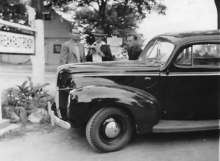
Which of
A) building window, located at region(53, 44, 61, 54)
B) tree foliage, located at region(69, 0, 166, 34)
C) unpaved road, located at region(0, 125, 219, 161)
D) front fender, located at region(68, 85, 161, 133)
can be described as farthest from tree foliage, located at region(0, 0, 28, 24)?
front fender, located at region(68, 85, 161, 133)

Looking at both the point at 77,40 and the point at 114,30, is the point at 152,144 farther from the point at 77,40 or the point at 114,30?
the point at 114,30

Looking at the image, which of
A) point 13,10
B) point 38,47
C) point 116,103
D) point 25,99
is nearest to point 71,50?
point 38,47

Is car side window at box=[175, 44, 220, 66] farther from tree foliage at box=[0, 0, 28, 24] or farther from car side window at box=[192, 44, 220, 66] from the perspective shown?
tree foliage at box=[0, 0, 28, 24]

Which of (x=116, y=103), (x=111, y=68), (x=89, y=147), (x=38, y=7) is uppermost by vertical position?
(x=38, y=7)

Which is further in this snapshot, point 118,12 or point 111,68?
point 118,12

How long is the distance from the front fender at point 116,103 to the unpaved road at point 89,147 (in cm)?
40

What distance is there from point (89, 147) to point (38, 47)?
2.73 metres

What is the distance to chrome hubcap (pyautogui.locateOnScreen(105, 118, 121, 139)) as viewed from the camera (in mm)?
3527

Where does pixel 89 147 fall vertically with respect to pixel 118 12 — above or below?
below

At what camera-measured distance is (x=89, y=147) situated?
3.80 m

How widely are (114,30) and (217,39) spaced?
1731 cm

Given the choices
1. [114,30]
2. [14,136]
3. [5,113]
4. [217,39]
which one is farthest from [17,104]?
[114,30]

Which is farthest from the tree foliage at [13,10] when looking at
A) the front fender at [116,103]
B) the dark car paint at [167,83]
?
the front fender at [116,103]

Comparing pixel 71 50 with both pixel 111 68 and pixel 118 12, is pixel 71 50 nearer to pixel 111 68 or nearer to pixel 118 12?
pixel 111 68
